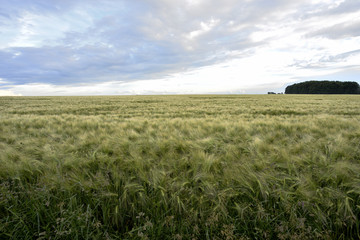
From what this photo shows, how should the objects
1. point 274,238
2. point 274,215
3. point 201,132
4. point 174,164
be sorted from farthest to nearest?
point 201,132 → point 174,164 → point 274,215 → point 274,238

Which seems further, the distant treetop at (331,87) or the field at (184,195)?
the distant treetop at (331,87)

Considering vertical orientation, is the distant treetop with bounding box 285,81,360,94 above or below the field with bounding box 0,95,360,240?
above

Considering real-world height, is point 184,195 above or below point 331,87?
below

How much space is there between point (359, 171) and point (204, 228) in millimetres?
2406

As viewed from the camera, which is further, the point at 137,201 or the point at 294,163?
the point at 294,163

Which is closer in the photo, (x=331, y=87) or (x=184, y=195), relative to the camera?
(x=184, y=195)

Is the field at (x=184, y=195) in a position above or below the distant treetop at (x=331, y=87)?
below

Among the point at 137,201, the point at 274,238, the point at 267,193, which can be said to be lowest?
the point at 274,238

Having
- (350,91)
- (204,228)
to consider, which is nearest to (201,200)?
(204,228)

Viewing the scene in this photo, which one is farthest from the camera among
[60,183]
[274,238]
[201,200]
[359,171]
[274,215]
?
[359,171]

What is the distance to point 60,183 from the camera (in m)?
2.18

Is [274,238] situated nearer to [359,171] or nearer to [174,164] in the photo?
[174,164]

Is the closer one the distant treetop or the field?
the field

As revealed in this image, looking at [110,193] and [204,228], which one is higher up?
[110,193]
